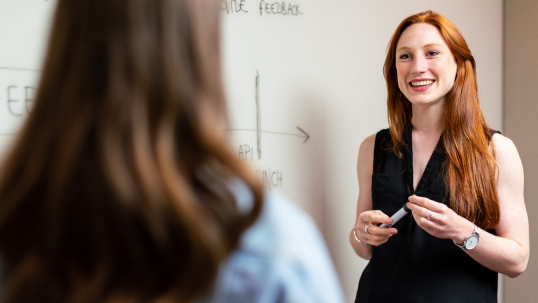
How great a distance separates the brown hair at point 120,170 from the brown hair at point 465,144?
102cm

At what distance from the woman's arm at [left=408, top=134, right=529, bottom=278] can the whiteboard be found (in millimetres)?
513

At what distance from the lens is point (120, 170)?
336mm

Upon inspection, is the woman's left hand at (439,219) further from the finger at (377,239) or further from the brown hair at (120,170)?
the brown hair at (120,170)

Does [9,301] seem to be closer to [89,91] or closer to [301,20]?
[89,91]

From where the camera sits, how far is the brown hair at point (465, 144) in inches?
46.9

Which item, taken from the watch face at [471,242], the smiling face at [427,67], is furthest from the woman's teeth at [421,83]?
the watch face at [471,242]

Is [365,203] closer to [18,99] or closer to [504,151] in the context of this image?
[504,151]

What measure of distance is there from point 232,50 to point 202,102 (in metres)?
1.07

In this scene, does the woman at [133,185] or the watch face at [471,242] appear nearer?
the woman at [133,185]

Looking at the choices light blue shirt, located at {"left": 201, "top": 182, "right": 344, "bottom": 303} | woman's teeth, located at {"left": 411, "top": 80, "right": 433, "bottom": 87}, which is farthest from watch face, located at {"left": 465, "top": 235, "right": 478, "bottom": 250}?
light blue shirt, located at {"left": 201, "top": 182, "right": 344, "bottom": 303}

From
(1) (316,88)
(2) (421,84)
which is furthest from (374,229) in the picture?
(1) (316,88)

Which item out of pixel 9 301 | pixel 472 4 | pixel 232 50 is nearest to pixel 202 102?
pixel 9 301

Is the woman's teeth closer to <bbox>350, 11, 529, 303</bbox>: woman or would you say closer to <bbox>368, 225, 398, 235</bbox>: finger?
<bbox>350, 11, 529, 303</bbox>: woman

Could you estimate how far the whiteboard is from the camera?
55.5 inches
